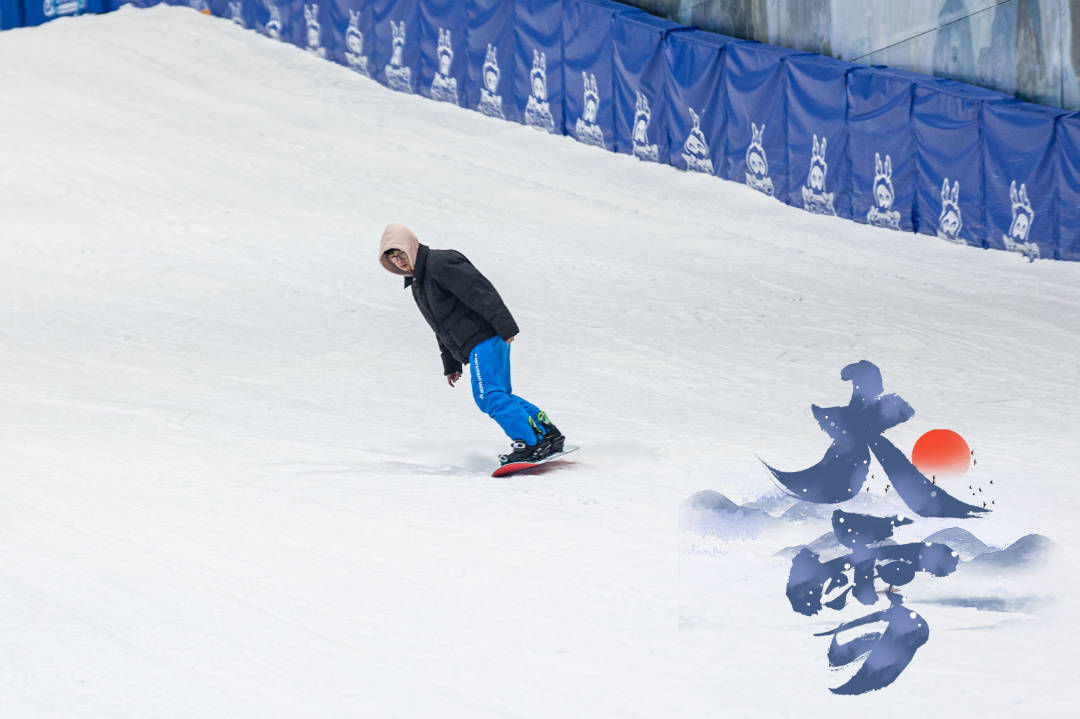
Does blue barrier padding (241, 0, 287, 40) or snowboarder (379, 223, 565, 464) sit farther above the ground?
snowboarder (379, 223, 565, 464)

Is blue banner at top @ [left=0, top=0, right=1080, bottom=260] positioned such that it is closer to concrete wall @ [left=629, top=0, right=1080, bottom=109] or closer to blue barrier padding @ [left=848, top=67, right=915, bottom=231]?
blue barrier padding @ [left=848, top=67, right=915, bottom=231]

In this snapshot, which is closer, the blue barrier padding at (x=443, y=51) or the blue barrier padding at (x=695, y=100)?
the blue barrier padding at (x=695, y=100)

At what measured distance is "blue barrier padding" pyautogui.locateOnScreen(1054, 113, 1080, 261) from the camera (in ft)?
45.4

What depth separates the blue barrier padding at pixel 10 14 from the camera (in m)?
22.5

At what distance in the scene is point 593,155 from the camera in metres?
18.4

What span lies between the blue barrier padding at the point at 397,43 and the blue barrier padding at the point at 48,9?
5231mm

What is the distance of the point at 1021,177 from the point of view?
47.0ft

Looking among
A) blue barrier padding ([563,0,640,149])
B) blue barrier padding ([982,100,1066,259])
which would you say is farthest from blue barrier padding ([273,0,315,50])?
blue barrier padding ([982,100,1066,259])

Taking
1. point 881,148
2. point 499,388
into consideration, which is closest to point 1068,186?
point 881,148

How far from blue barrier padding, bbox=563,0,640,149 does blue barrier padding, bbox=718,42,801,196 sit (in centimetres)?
192

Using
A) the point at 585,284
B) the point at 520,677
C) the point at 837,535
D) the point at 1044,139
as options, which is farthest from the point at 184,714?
the point at 1044,139

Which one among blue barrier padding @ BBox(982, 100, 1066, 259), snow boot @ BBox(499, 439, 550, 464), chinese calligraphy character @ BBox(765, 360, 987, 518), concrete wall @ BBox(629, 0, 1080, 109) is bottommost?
blue barrier padding @ BBox(982, 100, 1066, 259)

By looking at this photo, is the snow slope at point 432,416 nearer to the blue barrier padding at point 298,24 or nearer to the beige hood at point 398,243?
the beige hood at point 398,243

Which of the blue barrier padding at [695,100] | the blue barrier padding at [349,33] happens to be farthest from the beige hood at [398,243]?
the blue barrier padding at [349,33]
